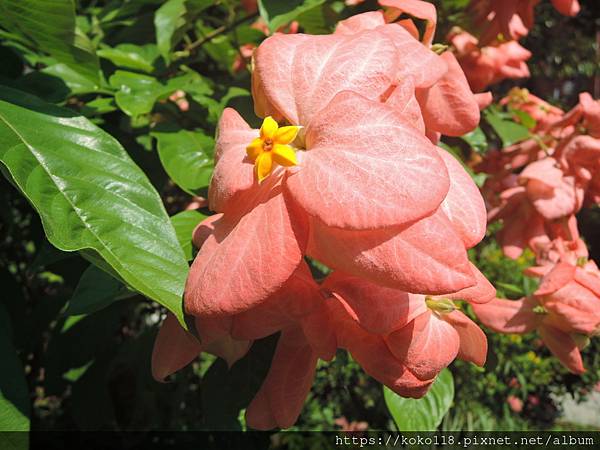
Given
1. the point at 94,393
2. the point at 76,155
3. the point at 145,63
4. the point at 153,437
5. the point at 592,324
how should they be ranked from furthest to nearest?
the point at 153,437 → the point at 94,393 → the point at 145,63 → the point at 592,324 → the point at 76,155

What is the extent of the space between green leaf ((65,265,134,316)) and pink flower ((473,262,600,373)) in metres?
0.51

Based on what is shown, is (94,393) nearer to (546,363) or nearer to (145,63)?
(145,63)

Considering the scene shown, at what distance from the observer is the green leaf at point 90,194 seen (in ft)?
1.66

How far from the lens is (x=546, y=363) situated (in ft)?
10.8

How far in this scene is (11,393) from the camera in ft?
2.11

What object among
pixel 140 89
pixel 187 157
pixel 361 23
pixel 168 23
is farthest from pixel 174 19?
pixel 361 23

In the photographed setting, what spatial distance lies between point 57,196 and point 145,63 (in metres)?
0.55

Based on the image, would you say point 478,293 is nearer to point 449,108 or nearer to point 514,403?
point 449,108

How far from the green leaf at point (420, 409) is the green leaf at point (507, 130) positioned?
59 cm

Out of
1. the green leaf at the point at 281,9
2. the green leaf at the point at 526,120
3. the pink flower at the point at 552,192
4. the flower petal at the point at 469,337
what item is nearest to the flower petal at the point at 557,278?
the pink flower at the point at 552,192

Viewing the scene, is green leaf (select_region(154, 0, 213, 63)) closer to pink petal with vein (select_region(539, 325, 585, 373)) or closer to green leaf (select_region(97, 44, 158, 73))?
green leaf (select_region(97, 44, 158, 73))

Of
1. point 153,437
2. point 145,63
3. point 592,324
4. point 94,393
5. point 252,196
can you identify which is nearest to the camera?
point 252,196

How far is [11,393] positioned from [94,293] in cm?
16

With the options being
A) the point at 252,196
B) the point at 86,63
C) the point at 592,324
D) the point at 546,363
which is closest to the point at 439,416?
the point at 592,324
